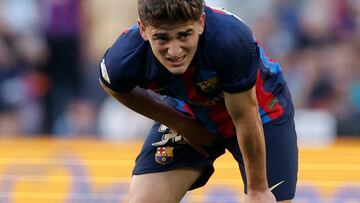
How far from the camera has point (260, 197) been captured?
4199 millimetres

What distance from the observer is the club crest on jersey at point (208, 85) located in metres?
4.12

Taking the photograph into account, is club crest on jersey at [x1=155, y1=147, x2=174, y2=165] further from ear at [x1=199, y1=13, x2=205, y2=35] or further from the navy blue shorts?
ear at [x1=199, y1=13, x2=205, y2=35]

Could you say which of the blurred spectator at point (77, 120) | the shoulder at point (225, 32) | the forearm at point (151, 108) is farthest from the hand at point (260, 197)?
the blurred spectator at point (77, 120)

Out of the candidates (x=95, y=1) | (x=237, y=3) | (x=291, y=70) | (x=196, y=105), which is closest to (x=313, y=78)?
(x=291, y=70)

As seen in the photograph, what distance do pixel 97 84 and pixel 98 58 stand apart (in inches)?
9.7

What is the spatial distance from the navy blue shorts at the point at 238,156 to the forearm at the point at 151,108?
0.20 metres

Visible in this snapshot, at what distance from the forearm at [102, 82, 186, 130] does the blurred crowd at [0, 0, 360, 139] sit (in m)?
3.86

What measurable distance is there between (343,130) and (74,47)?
2458 mm

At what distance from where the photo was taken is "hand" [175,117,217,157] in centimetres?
458

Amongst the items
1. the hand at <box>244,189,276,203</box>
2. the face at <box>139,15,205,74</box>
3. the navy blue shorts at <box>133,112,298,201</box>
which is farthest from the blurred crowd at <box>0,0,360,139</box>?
the face at <box>139,15,205,74</box>

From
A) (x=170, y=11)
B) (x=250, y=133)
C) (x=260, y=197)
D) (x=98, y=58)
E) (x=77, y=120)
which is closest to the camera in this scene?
(x=170, y=11)

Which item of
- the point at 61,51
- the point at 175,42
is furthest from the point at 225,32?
the point at 61,51

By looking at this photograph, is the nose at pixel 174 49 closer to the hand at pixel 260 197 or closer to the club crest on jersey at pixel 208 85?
the club crest on jersey at pixel 208 85

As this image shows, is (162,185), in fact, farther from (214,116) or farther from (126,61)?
(126,61)
